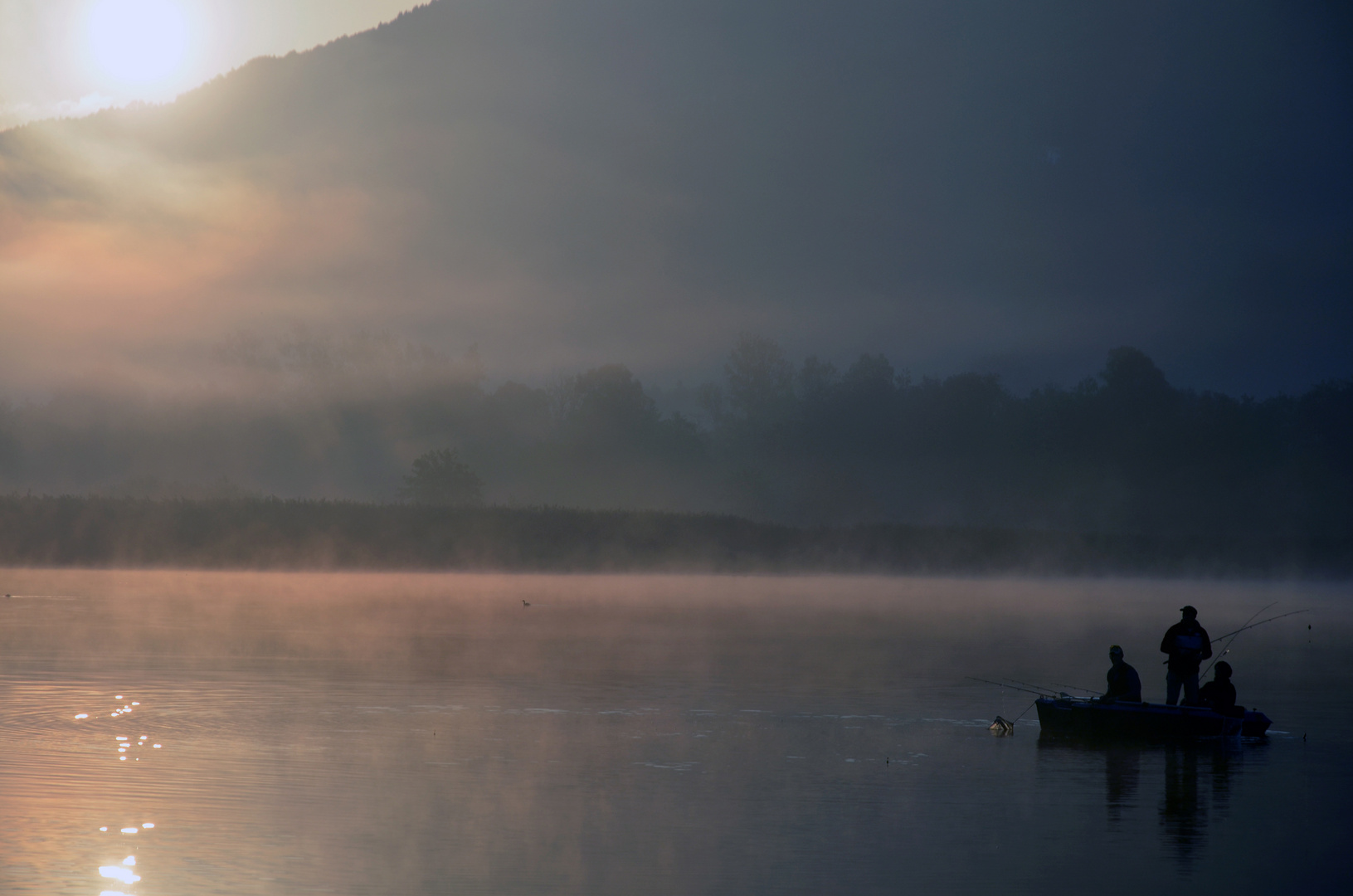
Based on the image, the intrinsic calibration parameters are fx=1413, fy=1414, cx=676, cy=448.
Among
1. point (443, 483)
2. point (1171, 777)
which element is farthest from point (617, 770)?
point (443, 483)

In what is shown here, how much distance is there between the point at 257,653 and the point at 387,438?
9513cm

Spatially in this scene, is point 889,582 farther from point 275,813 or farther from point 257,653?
point 275,813

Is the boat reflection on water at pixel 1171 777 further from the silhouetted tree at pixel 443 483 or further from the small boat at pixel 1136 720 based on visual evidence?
the silhouetted tree at pixel 443 483

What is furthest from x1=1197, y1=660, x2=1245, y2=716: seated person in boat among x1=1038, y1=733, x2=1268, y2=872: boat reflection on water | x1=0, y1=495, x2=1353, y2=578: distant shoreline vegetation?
x1=0, y1=495, x2=1353, y2=578: distant shoreline vegetation

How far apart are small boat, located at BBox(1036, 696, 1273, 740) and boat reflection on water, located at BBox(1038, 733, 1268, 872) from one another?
24cm

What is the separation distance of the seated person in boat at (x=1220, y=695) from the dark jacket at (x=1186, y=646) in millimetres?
333

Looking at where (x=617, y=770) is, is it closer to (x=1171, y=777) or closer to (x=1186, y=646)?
(x=1171, y=777)

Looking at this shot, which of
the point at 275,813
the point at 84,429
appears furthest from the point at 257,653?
the point at 84,429

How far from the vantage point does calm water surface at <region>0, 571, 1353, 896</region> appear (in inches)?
520

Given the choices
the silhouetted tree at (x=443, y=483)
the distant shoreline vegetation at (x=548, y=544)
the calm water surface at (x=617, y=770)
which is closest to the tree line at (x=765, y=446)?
the silhouetted tree at (x=443, y=483)

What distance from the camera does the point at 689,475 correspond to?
123 m

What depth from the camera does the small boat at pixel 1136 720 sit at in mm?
20516

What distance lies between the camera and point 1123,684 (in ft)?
69.3

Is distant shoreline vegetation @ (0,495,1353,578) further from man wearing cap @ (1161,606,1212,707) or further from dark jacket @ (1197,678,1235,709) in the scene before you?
dark jacket @ (1197,678,1235,709)
